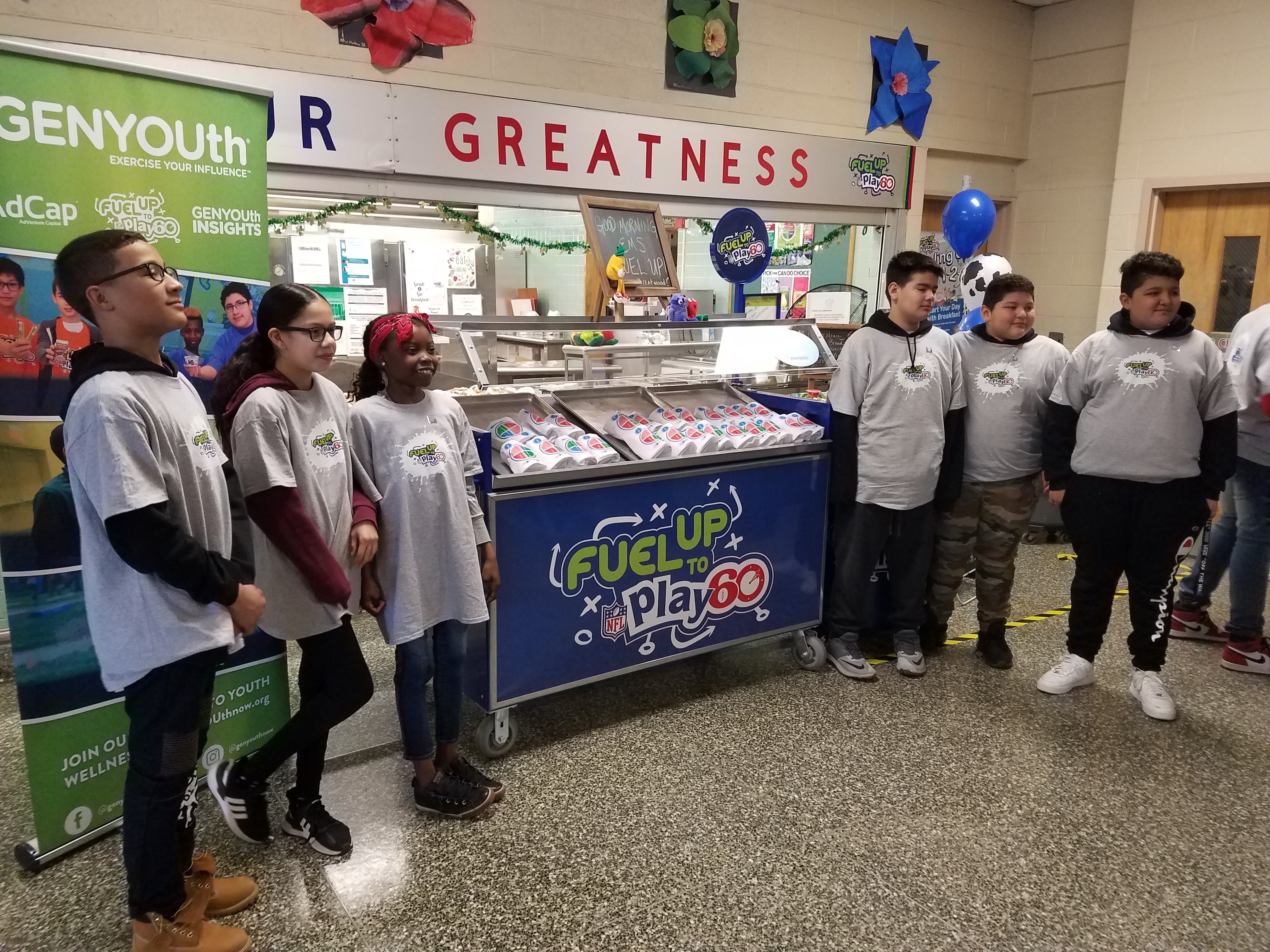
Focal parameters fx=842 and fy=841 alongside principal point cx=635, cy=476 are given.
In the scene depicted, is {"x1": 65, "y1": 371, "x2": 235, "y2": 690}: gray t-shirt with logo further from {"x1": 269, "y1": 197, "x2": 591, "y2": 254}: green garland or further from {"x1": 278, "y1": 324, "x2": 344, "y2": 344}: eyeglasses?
{"x1": 269, "y1": 197, "x2": 591, "y2": 254}: green garland

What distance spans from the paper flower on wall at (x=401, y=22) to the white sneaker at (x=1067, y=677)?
13.7 feet

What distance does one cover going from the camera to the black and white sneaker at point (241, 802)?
218 cm

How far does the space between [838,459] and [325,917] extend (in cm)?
225

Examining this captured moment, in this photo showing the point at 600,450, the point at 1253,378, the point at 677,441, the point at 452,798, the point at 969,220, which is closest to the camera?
the point at 452,798

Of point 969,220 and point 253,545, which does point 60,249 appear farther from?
point 969,220

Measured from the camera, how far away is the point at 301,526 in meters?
1.92

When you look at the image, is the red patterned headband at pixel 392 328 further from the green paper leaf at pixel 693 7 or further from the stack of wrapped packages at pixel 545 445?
the green paper leaf at pixel 693 7

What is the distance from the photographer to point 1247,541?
346 cm

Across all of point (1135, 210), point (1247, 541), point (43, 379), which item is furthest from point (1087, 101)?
point (43, 379)

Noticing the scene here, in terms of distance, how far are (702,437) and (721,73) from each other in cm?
335

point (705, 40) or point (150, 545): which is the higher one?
point (705, 40)

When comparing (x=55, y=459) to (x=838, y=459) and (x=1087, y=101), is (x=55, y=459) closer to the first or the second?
(x=838, y=459)

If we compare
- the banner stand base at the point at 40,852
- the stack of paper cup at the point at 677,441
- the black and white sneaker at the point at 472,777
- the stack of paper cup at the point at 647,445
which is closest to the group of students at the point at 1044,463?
the stack of paper cup at the point at 677,441

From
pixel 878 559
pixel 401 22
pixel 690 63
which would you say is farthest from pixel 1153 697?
pixel 401 22
